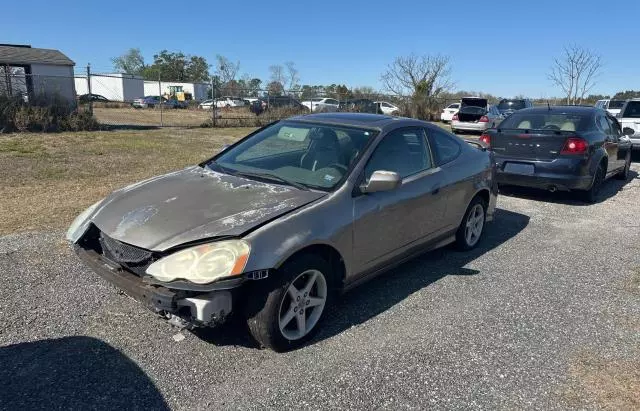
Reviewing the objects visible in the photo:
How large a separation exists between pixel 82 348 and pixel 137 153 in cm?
943

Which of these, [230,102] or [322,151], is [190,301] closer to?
[322,151]

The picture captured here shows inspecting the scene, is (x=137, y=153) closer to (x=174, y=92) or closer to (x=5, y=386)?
(x=5, y=386)

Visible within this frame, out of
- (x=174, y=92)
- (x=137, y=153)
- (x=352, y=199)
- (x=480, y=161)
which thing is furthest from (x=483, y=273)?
(x=174, y=92)

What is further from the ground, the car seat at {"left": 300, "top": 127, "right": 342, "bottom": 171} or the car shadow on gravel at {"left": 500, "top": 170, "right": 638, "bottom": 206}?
the car seat at {"left": 300, "top": 127, "right": 342, "bottom": 171}

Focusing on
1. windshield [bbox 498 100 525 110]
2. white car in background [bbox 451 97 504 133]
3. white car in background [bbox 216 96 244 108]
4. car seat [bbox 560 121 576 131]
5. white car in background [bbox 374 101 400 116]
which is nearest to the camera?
car seat [bbox 560 121 576 131]

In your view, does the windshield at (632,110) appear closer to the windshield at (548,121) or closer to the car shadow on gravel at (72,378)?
the windshield at (548,121)

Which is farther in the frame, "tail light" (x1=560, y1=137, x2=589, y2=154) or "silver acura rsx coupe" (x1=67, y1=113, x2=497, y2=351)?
"tail light" (x1=560, y1=137, x2=589, y2=154)

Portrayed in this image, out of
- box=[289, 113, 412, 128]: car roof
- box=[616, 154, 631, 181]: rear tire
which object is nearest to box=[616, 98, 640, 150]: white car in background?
box=[616, 154, 631, 181]: rear tire

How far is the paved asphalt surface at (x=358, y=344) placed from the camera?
2.72 m

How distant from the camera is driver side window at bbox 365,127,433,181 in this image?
3.85 m

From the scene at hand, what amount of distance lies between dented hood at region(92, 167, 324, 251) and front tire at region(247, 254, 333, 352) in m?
0.38

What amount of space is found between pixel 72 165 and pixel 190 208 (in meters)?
7.74

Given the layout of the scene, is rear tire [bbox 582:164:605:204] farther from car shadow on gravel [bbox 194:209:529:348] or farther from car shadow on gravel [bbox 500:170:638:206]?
car shadow on gravel [bbox 194:209:529:348]

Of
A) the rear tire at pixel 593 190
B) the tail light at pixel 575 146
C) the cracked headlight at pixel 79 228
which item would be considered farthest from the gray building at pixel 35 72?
the rear tire at pixel 593 190
